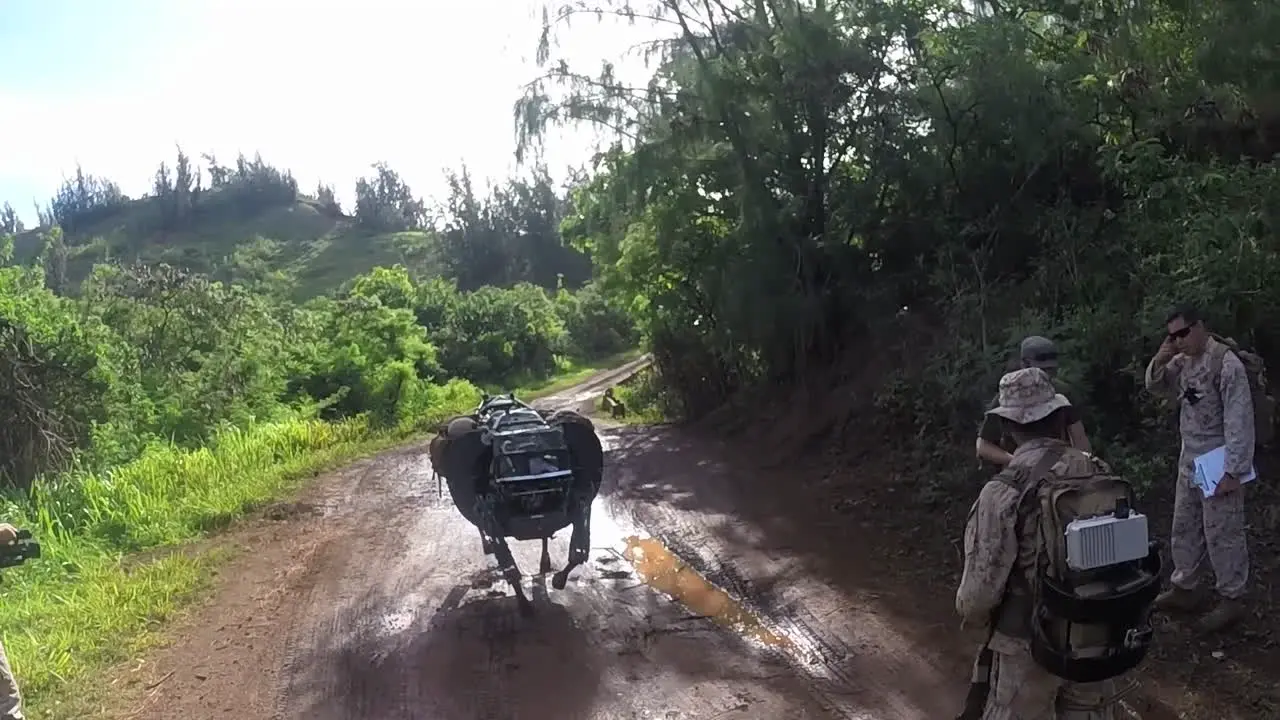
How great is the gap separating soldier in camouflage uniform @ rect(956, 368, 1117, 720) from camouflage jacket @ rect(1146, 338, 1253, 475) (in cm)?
223

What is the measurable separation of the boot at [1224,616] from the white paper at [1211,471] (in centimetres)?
65

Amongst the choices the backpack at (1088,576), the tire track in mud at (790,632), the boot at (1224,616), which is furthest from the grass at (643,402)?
the backpack at (1088,576)

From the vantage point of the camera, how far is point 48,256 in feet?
139

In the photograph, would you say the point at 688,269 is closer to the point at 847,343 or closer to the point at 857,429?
the point at 847,343

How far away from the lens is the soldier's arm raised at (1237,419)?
195 inches

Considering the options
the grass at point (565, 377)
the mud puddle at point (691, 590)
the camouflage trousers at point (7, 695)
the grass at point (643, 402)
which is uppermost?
the camouflage trousers at point (7, 695)

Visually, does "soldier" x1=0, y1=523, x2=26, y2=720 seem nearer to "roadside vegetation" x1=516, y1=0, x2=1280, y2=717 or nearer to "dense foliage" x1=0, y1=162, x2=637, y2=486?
"roadside vegetation" x1=516, y1=0, x2=1280, y2=717

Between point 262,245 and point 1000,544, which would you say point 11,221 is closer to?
point 262,245

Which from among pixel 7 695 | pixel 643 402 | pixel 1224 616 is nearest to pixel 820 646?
pixel 1224 616

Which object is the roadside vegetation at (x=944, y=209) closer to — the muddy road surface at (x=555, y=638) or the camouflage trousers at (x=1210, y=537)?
the camouflage trousers at (x=1210, y=537)

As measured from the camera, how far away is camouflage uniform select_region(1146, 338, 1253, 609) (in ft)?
16.3

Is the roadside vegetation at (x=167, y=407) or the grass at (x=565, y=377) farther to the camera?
the grass at (x=565, y=377)

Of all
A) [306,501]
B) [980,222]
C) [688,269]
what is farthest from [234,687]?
[688,269]

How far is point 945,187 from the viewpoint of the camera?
11.2m
